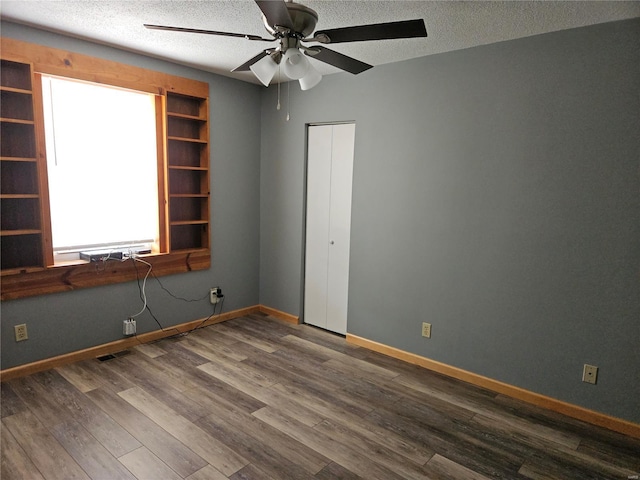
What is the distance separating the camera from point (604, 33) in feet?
8.00

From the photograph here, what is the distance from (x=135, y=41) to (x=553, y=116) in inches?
121

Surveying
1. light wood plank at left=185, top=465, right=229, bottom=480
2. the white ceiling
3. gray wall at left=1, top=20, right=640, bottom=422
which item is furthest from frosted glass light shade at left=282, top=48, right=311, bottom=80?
light wood plank at left=185, top=465, right=229, bottom=480

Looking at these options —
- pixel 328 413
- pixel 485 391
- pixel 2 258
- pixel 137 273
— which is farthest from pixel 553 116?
pixel 2 258

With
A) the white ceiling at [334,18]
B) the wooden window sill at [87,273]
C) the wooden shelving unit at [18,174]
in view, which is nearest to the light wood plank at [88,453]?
the wooden window sill at [87,273]

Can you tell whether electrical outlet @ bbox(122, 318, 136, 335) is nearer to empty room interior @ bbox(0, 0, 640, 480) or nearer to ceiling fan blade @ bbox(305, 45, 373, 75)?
empty room interior @ bbox(0, 0, 640, 480)

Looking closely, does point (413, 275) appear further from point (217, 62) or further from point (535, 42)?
point (217, 62)

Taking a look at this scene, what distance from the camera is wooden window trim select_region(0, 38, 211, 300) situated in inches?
112

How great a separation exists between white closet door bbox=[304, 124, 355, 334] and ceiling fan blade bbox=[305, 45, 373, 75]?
62.7 inches

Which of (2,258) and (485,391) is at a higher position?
(2,258)

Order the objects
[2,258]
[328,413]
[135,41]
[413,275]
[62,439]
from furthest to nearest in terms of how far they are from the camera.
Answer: [413,275] → [135,41] → [2,258] → [328,413] → [62,439]

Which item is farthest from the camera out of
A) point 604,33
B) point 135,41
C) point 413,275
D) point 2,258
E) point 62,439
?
point 413,275

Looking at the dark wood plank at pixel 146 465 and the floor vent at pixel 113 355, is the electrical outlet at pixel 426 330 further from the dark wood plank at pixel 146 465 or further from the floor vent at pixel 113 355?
the floor vent at pixel 113 355

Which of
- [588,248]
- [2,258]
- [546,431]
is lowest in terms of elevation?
[546,431]

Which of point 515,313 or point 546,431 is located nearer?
point 546,431
